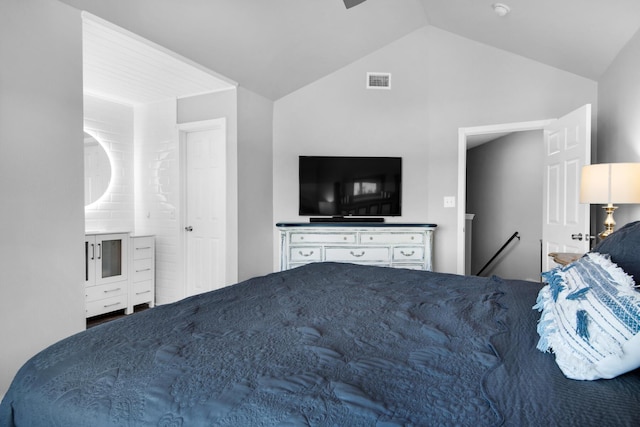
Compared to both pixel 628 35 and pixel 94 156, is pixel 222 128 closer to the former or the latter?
pixel 94 156

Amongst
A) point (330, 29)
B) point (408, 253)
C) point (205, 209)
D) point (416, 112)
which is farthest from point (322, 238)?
point (330, 29)

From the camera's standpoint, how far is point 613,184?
7.86 feet

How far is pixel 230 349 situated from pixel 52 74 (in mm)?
2230

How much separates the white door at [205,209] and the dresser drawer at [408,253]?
Answer: 1.83 m

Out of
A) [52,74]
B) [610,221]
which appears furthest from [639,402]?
[52,74]

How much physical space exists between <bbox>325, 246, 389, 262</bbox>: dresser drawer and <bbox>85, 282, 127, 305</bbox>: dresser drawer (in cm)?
219

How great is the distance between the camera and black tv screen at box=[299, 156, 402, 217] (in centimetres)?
421

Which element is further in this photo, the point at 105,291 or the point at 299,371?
the point at 105,291

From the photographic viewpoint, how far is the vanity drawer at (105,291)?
3576 mm

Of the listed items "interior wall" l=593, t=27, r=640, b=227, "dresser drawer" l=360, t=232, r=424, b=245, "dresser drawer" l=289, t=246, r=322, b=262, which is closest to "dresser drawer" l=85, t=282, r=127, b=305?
"dresser drawer" l=289, t=246, r=322, b=262

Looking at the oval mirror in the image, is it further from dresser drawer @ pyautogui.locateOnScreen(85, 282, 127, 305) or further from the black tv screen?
the black tv screen

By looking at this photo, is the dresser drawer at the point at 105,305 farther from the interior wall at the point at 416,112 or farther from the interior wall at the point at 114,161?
the interior wall at the point at 416,112

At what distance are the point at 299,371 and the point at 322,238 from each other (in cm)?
310

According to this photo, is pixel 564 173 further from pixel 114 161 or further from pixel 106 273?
pixel 114 161
